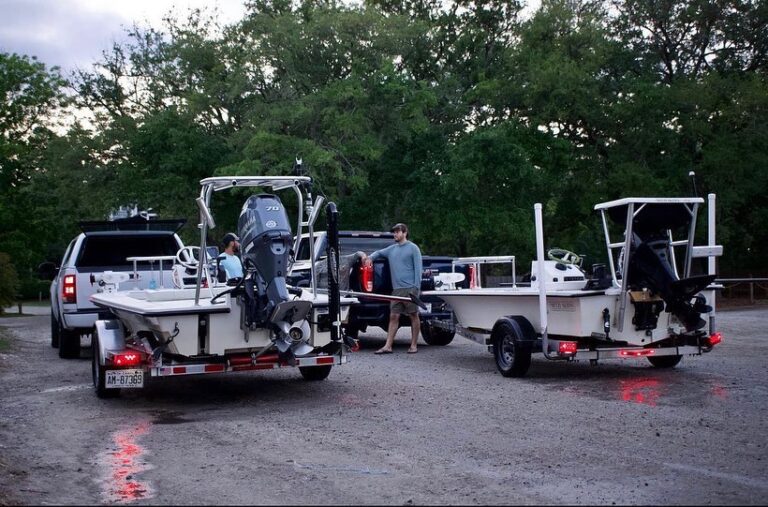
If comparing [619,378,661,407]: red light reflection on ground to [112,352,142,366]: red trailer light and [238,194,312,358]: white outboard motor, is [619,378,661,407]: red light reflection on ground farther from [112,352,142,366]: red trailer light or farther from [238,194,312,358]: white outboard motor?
[112,352,142,366]: red trailer light

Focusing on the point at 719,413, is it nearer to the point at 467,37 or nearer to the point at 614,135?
the point at 614,135

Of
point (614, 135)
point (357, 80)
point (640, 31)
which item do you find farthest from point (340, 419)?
point (640, 31)

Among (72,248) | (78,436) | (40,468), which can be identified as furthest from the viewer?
(72,248)

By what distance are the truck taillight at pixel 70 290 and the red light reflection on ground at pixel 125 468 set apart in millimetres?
6137

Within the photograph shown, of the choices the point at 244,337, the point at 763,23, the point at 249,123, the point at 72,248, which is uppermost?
the point at 763,23

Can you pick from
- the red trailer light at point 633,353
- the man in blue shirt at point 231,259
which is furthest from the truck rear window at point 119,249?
the red trailer light at point 633,353

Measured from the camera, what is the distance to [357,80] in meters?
27.9

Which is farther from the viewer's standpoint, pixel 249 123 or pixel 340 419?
pixel 249 123

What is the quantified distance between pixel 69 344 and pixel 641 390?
30.3 feet

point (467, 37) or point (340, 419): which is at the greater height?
point (467, 37)

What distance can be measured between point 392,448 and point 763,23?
31.5m

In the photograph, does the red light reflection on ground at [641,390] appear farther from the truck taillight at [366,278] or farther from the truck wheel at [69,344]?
the truck wheel at [69,344]

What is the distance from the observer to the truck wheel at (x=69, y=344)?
568 inches

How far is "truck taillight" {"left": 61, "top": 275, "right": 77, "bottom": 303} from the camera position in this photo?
45.5 ft
